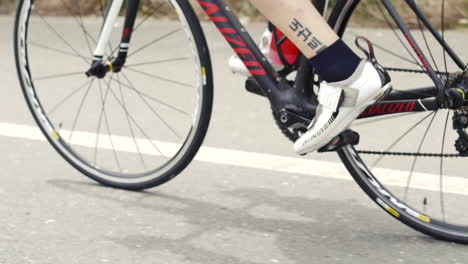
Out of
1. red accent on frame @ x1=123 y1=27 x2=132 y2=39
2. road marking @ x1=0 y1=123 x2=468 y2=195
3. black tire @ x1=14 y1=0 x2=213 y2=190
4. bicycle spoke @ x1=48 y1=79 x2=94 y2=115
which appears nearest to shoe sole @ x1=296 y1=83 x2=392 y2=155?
black tire @ x1=14 y1=0 x2=213 y2=190

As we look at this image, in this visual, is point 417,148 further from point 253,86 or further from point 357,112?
point 357,112

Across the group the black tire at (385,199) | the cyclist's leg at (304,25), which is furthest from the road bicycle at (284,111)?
the cyclist's leg at (304,25)

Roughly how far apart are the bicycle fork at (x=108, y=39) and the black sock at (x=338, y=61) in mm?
1046

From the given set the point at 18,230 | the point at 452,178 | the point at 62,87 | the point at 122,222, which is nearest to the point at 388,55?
the point at 452,178

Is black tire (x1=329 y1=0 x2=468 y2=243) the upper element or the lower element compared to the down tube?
lower

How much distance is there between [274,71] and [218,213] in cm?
66

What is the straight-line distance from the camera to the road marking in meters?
4.66

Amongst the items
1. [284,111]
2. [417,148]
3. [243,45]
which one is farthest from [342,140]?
[417,148]

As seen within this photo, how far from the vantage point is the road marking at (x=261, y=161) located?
466cm

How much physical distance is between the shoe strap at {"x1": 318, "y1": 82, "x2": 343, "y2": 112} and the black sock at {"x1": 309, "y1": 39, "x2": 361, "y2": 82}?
0.12 ft

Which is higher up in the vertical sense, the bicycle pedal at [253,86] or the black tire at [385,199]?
the bicycle pedal at [253,86]

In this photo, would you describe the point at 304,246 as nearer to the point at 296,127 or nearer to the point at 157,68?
the point at 296,127

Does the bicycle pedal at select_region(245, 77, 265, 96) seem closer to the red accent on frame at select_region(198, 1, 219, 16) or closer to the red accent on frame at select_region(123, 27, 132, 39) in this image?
the red accent on frame at select_region(198, 1, 219, 16)

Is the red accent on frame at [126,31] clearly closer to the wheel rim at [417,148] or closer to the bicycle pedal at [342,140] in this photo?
the wheel rim at [417,148]
